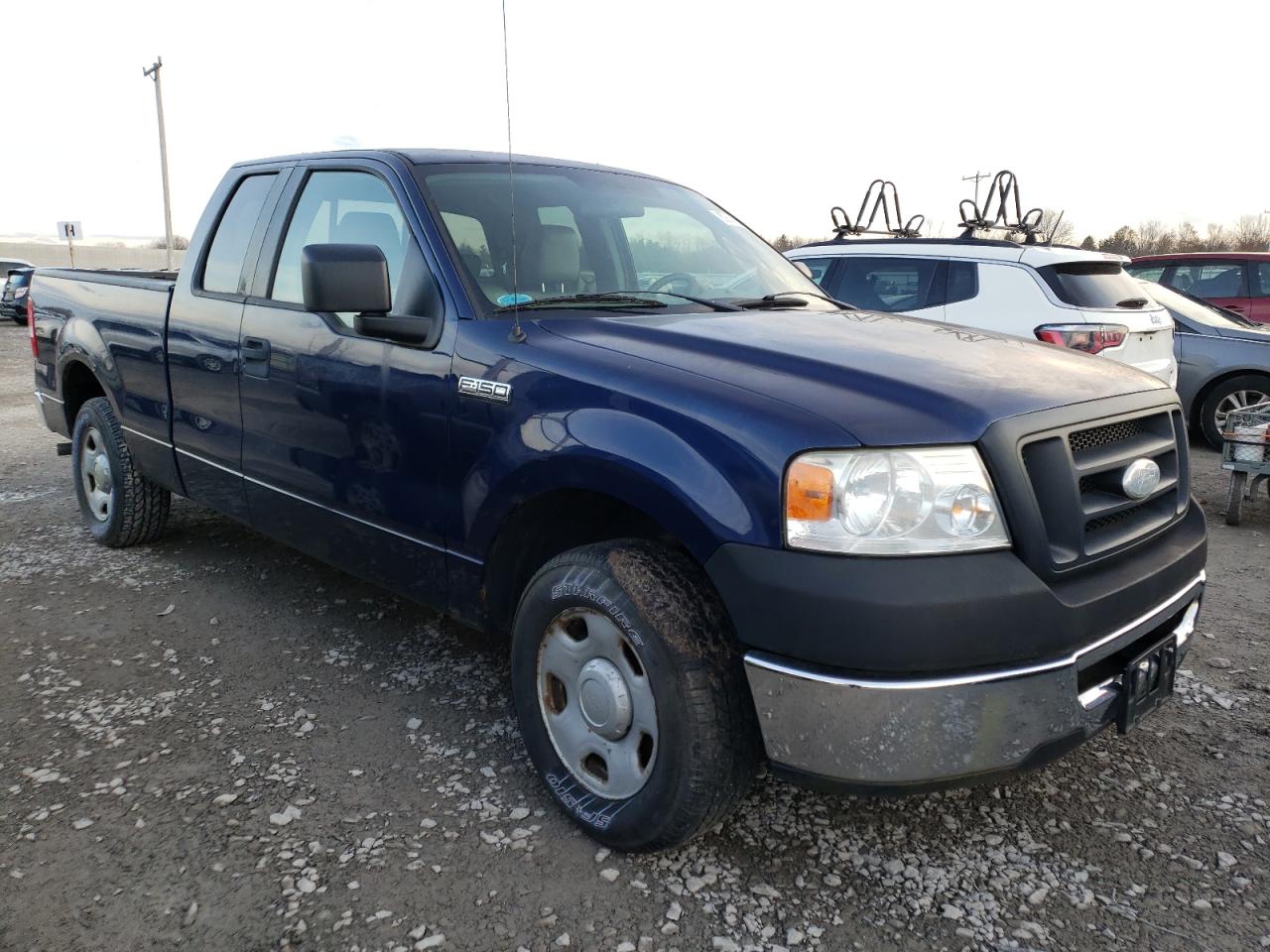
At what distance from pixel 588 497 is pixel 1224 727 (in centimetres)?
226

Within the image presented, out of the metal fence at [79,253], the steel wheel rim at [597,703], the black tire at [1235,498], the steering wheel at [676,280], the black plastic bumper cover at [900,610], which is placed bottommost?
the black tire at [1235,498]

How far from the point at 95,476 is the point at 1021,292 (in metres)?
5.72

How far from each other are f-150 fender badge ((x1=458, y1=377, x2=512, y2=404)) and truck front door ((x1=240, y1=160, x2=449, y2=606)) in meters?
0.10

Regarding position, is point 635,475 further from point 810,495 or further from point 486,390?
point 486,390

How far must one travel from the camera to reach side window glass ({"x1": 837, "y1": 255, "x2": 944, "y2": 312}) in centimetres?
693

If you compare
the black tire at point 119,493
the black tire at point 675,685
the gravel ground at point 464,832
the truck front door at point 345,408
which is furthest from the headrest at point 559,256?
the black tire at point 119,493

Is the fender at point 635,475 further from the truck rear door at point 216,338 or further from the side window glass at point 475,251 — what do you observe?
the truck rear door at point 216,338

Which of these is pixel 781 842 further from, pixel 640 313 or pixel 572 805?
pixel 640 313

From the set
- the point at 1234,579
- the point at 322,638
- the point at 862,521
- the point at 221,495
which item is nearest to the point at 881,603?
the point at 862,521

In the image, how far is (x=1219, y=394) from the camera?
27.7 feet

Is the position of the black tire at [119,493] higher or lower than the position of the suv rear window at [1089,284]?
lower

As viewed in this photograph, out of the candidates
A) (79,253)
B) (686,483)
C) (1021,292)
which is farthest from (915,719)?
(79,253)

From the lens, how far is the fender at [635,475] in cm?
213

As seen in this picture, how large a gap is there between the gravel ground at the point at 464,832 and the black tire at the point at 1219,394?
17.7ft
